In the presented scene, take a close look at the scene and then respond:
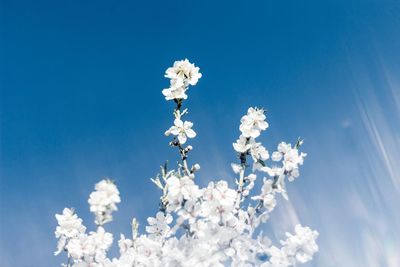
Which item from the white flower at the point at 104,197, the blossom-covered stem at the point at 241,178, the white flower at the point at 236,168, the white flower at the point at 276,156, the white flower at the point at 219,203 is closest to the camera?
the white flower at the point at 104,197

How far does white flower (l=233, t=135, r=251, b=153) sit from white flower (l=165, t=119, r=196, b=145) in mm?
645

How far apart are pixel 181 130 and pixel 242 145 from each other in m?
0.93

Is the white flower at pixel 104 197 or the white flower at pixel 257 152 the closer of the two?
the white flower at pixel 104 197

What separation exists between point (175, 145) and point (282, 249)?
2.10 metres

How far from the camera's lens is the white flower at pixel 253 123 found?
6.63m

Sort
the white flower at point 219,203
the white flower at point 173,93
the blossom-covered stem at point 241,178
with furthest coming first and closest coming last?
the white flower at point 173,93, the blossom-covered stem at point 241,178, the white flower at point 219,203

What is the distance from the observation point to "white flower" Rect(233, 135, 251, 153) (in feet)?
21.4

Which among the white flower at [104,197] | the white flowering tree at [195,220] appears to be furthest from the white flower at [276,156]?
the white flower at [104,197]

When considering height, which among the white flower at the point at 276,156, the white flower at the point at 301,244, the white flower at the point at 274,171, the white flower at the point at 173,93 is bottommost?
the white flower at the point at 301,244

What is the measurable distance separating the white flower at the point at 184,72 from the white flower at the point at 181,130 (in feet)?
2.10

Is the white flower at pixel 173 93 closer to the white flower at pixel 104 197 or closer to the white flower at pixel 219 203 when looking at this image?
the white flower at pixel 219 203

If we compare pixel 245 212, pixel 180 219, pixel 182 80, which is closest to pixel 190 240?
pixel 180 219

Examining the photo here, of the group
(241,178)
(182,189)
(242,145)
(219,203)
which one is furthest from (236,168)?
(182,189)

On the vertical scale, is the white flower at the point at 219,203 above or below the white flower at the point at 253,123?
below
